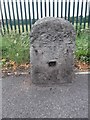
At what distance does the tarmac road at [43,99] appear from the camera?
4758 mm

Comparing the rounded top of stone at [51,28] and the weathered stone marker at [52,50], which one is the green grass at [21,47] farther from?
the rounded top of stone at [51,28]

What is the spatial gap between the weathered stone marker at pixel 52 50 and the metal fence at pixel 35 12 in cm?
242

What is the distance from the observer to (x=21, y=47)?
6.59 meters

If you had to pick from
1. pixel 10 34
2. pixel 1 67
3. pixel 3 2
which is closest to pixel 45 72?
pixel 1 67

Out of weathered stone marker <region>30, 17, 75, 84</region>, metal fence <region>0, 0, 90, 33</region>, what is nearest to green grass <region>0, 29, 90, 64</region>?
metal fence <region>0, 0, 90, 33</region>

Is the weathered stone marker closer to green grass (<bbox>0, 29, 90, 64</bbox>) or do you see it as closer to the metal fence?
green grass (<bbox>0, 29, 90, 64</bbox>)

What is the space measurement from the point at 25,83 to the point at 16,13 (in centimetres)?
253

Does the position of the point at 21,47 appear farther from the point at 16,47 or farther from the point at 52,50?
the point at 52,50

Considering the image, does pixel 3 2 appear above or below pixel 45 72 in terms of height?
above

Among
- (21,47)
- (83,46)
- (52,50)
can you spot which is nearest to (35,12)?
(21,47)

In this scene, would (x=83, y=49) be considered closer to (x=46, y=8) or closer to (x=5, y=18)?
(x=46, y=8)

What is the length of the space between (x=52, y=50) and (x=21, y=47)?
1588 mm

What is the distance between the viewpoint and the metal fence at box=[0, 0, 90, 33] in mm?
7473

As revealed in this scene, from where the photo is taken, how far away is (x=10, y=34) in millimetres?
7285
